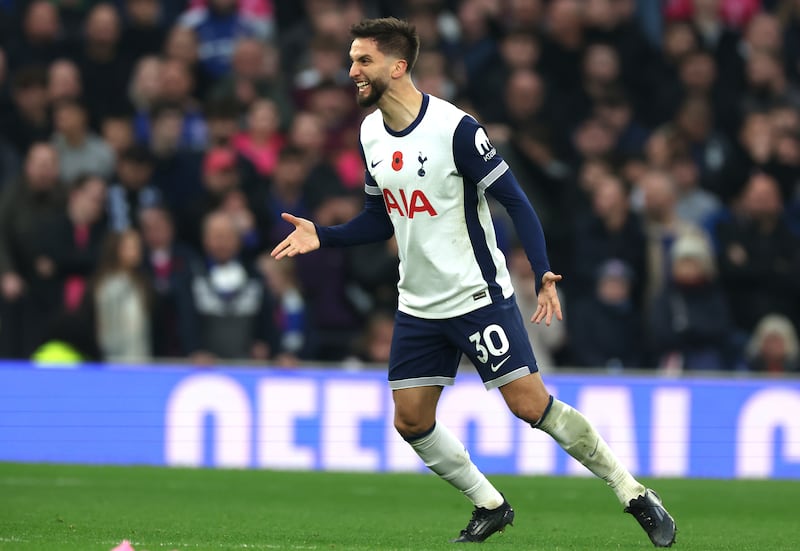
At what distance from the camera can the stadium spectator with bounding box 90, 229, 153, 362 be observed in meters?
13.1

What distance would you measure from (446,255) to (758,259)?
25.1 ft

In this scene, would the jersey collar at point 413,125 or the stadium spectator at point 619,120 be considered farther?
the stadium spectator at point 619,120

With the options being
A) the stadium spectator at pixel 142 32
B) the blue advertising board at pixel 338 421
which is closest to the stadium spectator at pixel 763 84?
the blue advertising board at pixel 338 421

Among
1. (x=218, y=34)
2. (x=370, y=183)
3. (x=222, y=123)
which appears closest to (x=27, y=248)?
(x=222, y=123)

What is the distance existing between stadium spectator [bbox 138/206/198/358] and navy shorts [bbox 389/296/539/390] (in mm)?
5984

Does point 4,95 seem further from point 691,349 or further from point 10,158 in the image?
point 691,349

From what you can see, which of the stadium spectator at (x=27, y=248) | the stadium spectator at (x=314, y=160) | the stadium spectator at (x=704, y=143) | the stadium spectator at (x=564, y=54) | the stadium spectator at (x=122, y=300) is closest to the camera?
the stadium spectator at (x=122, y=300)

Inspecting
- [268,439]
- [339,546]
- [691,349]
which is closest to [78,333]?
[268,439]

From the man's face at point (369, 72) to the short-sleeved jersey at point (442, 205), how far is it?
218 millimetres

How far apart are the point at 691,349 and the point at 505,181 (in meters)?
7.15

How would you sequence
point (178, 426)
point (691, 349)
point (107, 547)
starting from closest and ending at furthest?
1. point (107, 547)
2. point (178, 426)
3. point (691, 349)

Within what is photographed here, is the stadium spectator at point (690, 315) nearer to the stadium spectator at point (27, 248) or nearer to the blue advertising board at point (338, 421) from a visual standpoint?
the blue advertising board at point (338, 421)

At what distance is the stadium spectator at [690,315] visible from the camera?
1386 cm

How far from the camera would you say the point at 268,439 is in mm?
13047
